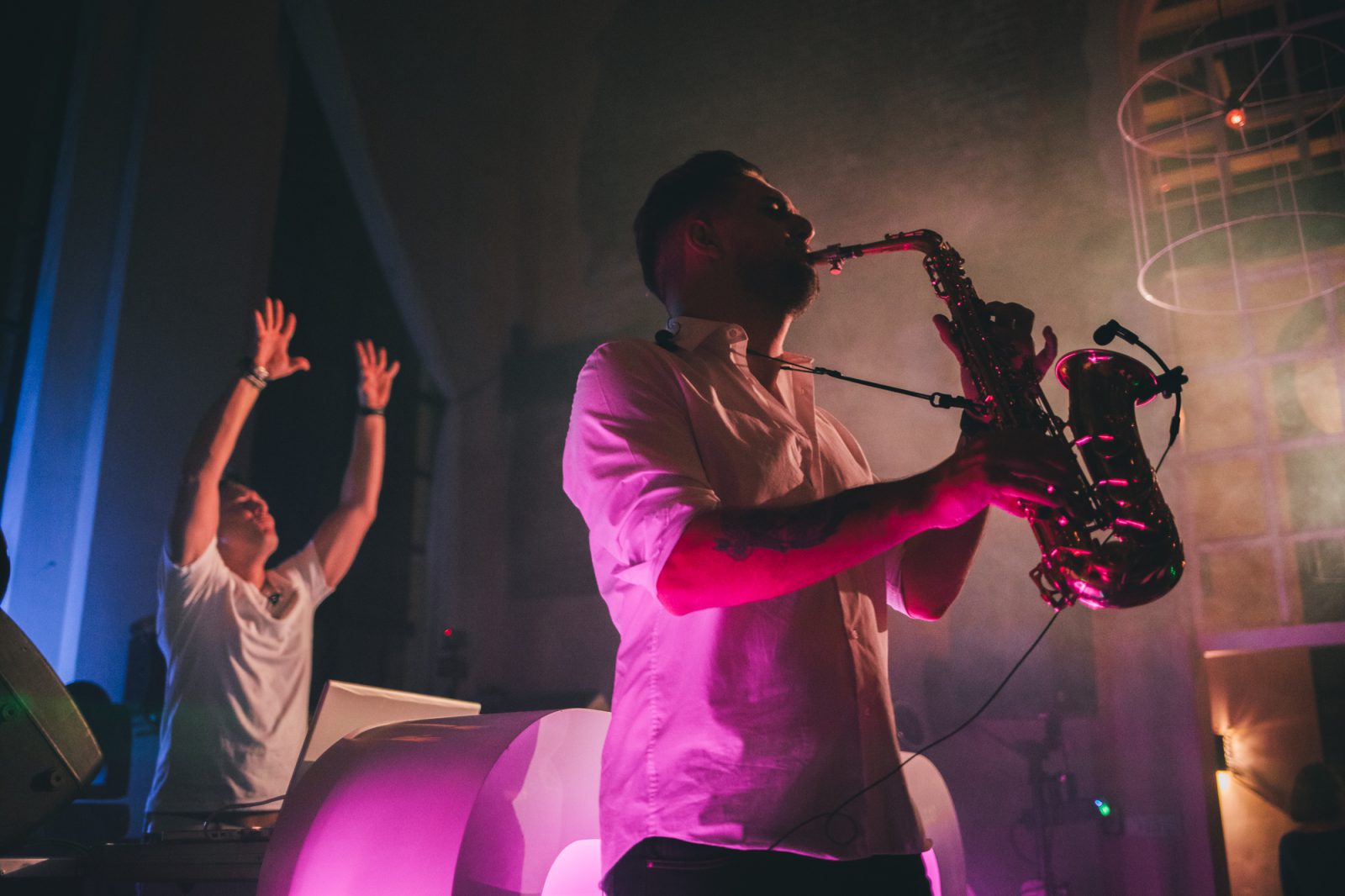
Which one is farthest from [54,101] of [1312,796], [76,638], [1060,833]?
[1312,796]

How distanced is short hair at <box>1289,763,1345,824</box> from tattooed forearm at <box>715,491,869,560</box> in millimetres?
4157

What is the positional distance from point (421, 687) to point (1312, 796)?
177 inches

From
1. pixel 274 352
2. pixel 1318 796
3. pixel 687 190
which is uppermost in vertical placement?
pixel 274 352

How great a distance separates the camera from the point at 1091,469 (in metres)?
1.40

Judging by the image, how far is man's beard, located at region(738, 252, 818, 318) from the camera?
1.54m

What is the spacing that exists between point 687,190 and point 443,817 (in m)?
1.04

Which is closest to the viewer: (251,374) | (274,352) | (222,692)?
(222,692)

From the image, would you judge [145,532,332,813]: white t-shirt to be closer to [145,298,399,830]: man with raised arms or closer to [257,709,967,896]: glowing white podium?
[145,298,399,830]: man with raised arms

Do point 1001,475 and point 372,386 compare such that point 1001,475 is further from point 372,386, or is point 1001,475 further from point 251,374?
point 372,386

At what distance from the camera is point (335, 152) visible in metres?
5.92

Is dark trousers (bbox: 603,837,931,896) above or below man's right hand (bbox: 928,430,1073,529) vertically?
below

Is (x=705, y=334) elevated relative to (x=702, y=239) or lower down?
lower down

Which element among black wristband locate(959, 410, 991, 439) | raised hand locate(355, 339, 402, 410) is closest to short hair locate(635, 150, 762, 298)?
black wristband locate(959, 410, 991, 439)

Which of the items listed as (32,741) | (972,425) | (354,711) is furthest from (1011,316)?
(32,741)
